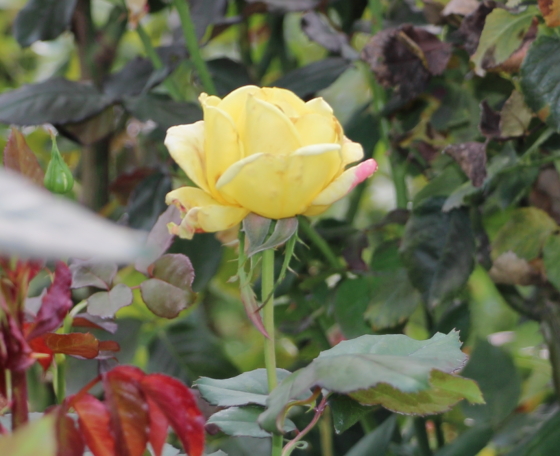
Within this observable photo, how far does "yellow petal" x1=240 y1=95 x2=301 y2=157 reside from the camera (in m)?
0.27

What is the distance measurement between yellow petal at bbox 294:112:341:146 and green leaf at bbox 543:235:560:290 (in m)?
0.28

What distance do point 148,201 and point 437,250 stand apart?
0.28 meters

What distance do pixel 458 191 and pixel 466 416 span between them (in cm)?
32

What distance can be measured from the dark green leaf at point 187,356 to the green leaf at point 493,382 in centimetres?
27

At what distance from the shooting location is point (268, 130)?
0.27m

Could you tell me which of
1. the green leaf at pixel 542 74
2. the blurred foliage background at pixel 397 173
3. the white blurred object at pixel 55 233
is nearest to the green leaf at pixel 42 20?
the blurred foliage background at pixel 397 173

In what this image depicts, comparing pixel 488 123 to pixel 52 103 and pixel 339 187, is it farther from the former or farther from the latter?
pixel 52 103

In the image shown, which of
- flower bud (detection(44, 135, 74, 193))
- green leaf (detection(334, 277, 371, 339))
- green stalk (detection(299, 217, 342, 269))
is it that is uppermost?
flower bud (detection(44, 135, 74, 193))

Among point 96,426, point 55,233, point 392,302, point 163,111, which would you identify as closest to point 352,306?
point 392,302

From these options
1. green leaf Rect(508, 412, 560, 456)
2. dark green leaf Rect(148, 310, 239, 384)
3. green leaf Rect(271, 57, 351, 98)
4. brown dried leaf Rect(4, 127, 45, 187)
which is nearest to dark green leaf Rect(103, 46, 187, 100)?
green leaf Rect(271, 57, 351, 98)

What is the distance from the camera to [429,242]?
50cm

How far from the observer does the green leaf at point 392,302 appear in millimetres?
528

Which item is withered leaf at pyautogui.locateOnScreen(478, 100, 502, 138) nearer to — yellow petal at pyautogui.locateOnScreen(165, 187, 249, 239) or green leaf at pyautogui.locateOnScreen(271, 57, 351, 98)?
green leaf at pyautogui.locateOnScreen(271, 57, 351, 98)

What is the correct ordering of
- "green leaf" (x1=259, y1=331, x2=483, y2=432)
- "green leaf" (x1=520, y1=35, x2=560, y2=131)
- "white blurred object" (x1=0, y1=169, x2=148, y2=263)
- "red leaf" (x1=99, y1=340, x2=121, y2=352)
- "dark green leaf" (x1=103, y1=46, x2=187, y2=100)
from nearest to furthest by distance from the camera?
"white blurred object" (x1=0, y1=169, x2=148, y2=263) < "green leaf" (x1=259, y1=331, x2=483, y2=432) < "red leaf" (x1=99, y1=340, x2=121, y2=352) < "green leaf" (x1=520, y1=35, x2=560, y2=131) < "dark green leaf" (x1=103, y1=46, x2=187, y2=100)
